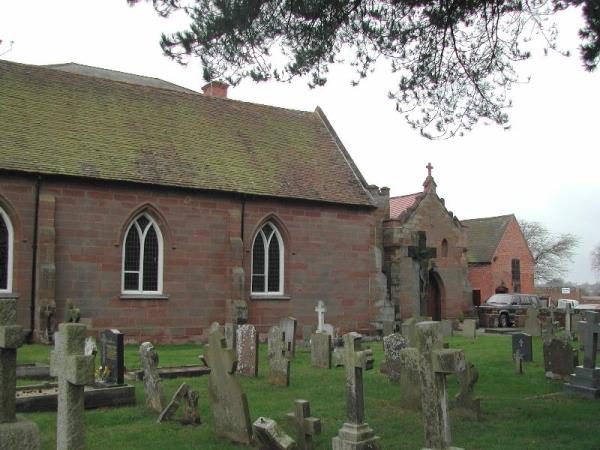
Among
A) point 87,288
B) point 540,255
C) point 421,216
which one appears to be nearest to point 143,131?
point 87,288

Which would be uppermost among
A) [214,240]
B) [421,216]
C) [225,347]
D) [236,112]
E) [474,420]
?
[236,112]

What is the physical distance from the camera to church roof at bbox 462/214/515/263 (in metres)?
44.2

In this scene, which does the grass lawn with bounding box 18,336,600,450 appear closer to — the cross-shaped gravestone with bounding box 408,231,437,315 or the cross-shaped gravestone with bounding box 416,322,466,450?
the cross-shaped gravestone with bounding box 416,322,466,450

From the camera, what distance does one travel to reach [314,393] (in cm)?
1091

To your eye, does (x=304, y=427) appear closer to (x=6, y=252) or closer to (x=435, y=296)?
(x=6, y=252)

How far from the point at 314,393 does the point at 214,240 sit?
10.8m

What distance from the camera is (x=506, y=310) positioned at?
3288 centimetres

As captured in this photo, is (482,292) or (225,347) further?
(482,292)

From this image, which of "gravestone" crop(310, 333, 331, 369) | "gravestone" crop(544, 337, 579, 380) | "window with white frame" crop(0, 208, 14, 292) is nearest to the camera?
"gravestone" crop(544, 337, 579, 380)

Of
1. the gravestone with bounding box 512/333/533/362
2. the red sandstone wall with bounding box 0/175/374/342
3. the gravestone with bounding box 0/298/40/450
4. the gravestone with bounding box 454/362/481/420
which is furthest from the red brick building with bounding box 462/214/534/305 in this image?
the gravestone with bounding box 0/298/40/450

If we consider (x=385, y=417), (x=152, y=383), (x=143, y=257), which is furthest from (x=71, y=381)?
(x=143, y=257)

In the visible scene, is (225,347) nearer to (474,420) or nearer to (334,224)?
(474,420)

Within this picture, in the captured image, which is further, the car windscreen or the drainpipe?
the car windscreen

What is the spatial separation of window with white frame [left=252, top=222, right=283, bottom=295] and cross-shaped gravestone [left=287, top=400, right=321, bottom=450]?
14.7 m
